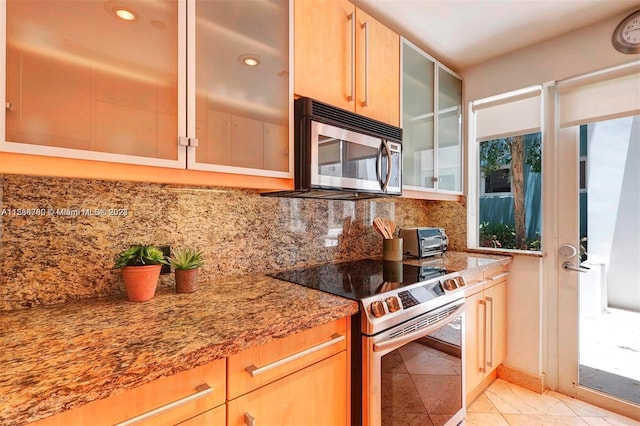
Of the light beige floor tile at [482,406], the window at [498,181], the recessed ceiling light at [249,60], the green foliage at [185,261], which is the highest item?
the recessed ceiling light at [249,60]

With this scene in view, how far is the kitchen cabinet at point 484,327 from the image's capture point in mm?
1859

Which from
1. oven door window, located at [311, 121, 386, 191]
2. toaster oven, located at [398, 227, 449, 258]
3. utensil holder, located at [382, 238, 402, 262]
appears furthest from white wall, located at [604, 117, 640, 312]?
oven door window, located at [311, 121, 386, 191]

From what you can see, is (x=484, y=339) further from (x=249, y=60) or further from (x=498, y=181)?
(x=249, y=60)

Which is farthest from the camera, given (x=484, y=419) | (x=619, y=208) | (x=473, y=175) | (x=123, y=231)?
(x=473, y=175)

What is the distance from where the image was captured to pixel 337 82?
152 centimetres

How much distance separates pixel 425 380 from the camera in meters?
1.42

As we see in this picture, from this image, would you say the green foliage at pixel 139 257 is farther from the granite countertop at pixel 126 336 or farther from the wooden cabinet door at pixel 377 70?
the wooden cabinet door at pixel 377 70

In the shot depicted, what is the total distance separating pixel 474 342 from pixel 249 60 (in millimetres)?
2068

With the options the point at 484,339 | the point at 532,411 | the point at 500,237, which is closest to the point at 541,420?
the point at 532,411

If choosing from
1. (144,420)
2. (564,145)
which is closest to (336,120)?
(144,420)

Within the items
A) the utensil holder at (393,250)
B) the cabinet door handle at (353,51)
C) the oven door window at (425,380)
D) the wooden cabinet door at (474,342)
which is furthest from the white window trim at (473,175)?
the cabinet door handle at (353,51)

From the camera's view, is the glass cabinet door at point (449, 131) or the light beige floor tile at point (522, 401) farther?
the glass cabinet door at point (449, 131)

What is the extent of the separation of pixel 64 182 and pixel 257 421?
1.06 meters

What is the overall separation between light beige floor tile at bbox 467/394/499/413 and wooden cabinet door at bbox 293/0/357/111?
2052 mm
